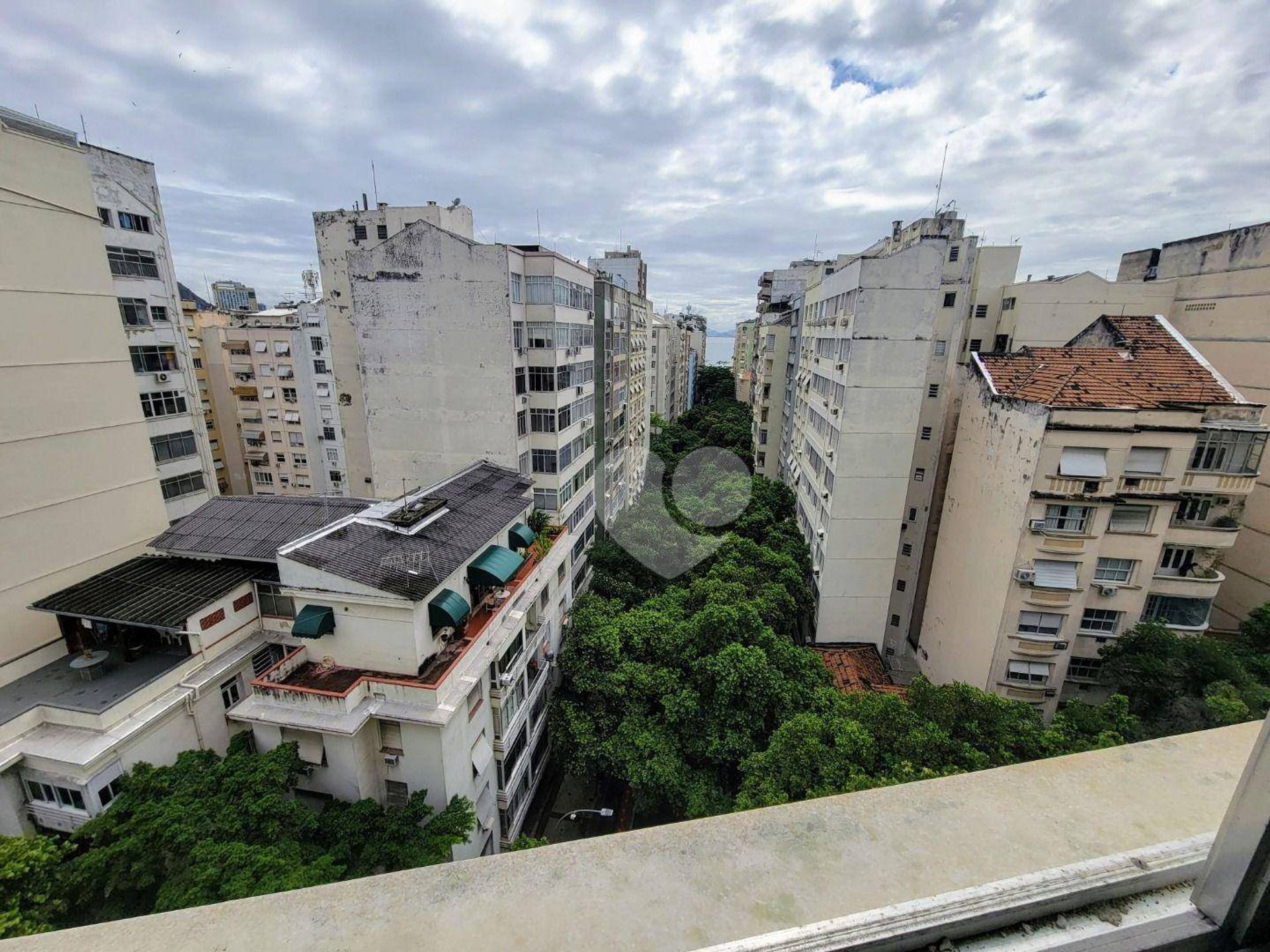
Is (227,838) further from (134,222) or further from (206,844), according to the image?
(134,222)

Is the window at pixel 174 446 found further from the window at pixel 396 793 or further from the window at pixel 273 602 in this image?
the window at pixel 396 793

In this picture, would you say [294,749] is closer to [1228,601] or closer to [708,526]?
[708,526]

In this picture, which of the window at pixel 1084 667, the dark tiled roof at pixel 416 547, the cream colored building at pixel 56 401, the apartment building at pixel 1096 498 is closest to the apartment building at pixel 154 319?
the cream colored building at pixel 56 401

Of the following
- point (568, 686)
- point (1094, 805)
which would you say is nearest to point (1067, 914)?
point (1094, 805)

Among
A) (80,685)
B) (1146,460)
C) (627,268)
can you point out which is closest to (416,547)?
(80,685)

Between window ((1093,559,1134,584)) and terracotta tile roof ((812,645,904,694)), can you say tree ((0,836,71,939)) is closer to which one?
terracotta tile roof ((812,645,904,694))
